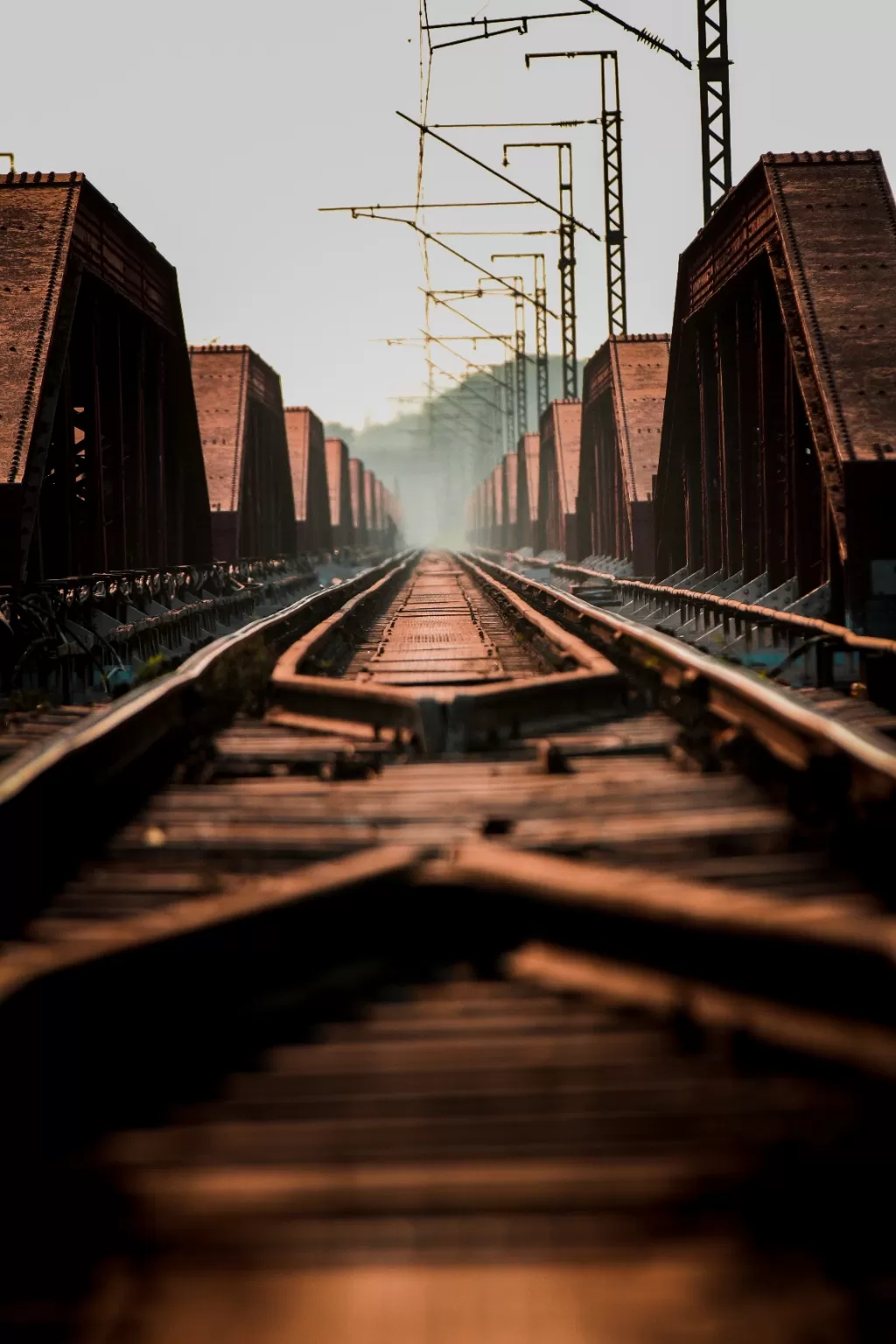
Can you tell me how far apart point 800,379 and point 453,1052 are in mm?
10792

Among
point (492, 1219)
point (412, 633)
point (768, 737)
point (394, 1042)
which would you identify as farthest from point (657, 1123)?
point (412, 633)

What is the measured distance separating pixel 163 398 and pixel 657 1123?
21192mm

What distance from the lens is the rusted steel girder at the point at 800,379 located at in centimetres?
1170

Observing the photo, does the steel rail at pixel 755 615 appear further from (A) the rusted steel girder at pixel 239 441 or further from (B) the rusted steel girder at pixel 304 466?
(B) the rusted steel girder at pixel 304 466

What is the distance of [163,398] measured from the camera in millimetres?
22750

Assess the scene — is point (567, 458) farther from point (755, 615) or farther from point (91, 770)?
point (91, 770)

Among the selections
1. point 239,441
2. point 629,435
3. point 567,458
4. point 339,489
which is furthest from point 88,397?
point 339,489

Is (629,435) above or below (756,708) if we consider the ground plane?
above

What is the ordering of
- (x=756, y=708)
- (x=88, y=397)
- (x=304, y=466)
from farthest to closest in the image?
(x=304, y=466) < (x=88, y=397) < (x=756, y=708)

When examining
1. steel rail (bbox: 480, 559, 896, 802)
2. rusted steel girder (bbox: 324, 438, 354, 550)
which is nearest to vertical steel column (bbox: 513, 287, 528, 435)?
rusted steel girder (bbox: 324, 438, 354, 550)

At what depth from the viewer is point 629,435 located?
27.5 m

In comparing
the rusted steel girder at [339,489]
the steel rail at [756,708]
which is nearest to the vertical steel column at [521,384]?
the rusted steel girder at [339,489]

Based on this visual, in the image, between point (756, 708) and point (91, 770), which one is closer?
point (91, 770)

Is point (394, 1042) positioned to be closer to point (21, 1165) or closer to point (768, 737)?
point (21, 1165)
